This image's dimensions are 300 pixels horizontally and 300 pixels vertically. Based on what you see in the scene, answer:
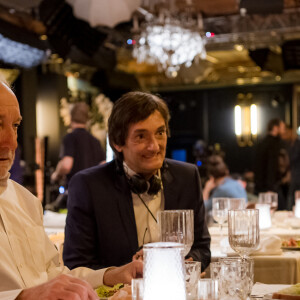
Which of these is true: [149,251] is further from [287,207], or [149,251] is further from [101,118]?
[101,118]

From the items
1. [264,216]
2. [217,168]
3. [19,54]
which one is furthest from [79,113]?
[264,216]

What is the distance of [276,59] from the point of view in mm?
10508

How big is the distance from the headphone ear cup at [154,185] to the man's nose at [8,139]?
1057 millimetres

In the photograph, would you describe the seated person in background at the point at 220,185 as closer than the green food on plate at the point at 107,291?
No

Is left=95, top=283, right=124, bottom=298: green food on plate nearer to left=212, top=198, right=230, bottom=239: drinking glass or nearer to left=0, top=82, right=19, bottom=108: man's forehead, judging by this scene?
left=0, top=82, right=19, bottom=108: man's forehead

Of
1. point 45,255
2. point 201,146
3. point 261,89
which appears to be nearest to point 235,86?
point 261,89

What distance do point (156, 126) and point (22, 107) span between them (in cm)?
764

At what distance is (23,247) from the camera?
1.94 meters

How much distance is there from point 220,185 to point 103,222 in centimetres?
310

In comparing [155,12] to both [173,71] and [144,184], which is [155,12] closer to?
[173,71]

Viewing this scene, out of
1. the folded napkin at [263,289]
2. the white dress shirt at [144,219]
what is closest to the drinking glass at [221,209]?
the white dress shirt at [144,219]

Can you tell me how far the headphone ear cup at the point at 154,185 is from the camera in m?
2.74

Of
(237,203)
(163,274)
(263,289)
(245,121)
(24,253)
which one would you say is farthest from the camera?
(245,121)

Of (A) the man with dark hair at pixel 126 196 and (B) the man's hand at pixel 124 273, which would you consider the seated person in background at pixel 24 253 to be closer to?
(B) the man's hand at pixel 124 273
